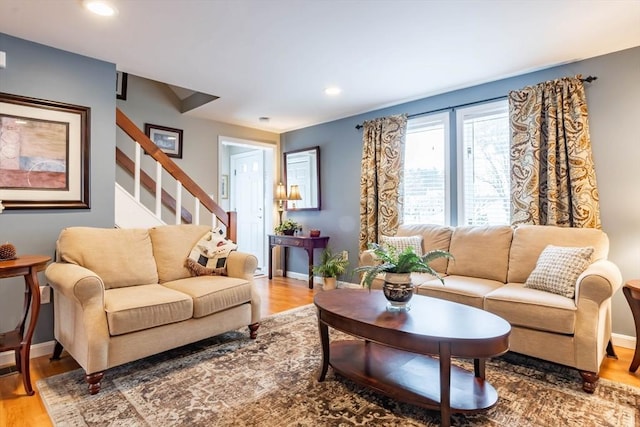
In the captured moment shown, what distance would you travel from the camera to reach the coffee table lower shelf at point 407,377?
1737 mm

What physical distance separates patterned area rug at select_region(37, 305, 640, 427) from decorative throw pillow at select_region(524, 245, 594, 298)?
0.54 meters

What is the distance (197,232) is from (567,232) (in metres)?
3.16

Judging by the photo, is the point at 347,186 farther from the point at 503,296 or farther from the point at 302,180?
the point at 503,296

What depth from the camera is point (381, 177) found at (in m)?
4.27

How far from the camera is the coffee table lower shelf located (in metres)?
1.74

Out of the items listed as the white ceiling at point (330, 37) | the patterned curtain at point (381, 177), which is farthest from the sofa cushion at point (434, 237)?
the white ceiling at point (330, 37)

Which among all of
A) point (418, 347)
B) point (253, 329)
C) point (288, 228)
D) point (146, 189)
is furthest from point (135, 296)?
point (288, 228)

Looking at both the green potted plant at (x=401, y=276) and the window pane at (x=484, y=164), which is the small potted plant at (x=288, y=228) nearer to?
the window pane at (x=484, y=164)

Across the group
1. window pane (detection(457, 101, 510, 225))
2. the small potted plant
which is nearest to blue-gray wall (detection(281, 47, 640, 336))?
window pane (detection(457, 101, 510, 225))

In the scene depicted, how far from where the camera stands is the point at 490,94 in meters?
3.52

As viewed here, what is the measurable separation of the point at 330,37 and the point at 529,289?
2389mm

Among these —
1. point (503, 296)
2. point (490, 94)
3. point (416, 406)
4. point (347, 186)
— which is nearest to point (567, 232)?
point (503, 296)

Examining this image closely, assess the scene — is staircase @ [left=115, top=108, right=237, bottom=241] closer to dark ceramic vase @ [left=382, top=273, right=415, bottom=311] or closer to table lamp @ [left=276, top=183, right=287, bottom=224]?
table lamp @ [left=276, top=183, right=287, bottom=224]

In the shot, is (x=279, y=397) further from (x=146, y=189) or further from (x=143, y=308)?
(x=146, y=189)
